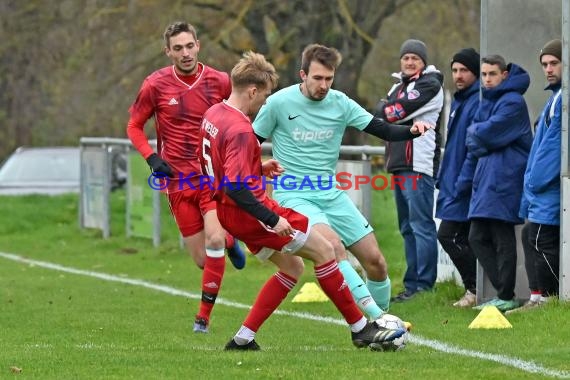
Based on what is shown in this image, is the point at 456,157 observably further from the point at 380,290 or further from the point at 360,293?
the point at 360,293

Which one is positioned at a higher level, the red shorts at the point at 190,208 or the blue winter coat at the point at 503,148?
the blue winter coat at the point at 503,148

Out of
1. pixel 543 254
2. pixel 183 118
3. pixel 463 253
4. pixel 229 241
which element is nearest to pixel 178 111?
pixel 183 118

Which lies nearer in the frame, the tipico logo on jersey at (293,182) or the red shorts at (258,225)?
the tipico logo on jersey at (293,182)

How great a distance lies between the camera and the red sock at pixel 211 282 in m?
10.5

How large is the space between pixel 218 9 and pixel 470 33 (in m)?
5.60

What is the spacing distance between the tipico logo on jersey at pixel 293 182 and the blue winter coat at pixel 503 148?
1187mm

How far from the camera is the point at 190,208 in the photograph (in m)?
11.2

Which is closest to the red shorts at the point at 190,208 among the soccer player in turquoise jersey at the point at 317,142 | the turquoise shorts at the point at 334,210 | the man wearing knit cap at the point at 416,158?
the soccer player in turquoise jersey at the point at 317,142

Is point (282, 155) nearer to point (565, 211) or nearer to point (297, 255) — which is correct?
point (297, 255)

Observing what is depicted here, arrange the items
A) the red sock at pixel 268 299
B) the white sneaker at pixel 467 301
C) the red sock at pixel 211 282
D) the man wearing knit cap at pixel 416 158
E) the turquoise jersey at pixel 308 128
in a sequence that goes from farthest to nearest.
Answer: the man wearing knit cap at pixel 416 158 → the white sneaker at pixel 467 301 → the red sock at pixel 211 282 → the turquoise jersey at pixel 308 128 → the red sock at pixel 268 299

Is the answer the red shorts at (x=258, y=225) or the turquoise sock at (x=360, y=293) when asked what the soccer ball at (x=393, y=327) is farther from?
the red shorts at (x=258, y=225)

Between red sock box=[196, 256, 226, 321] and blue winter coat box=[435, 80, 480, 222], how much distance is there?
202 cm

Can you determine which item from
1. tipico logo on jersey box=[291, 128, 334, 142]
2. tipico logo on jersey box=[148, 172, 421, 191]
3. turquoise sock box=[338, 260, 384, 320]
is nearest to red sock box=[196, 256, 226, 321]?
tipico logo on jersey box=[148, 172, 421, 191]

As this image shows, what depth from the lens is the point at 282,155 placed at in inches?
379
